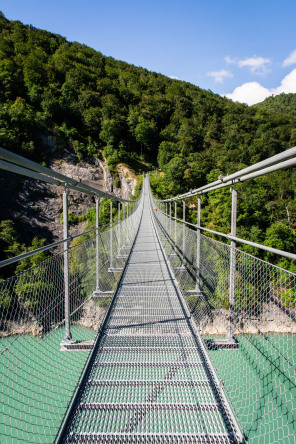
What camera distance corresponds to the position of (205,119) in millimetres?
51688

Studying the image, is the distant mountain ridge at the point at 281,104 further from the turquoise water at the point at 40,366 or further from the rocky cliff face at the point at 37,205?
the turquoise water at the point at 40,366

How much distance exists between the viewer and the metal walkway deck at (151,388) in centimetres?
119

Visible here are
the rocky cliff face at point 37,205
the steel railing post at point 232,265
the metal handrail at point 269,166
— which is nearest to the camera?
the metal handrail at point 269,166

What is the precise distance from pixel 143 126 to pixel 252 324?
4461 centimetres

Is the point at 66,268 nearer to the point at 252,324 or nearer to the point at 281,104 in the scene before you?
the point at 252,324

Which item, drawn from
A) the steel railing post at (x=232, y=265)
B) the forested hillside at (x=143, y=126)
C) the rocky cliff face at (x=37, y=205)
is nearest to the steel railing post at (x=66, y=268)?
the steel railing post at (x=232, y=265)

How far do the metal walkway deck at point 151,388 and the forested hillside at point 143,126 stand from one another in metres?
18.8

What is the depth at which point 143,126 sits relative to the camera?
42781 millimetres

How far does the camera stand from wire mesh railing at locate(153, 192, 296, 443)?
1213 millimetres

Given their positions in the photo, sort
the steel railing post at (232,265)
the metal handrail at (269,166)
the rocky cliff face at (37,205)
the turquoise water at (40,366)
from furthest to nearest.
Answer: the rocky cliff face at (37,205)
the steel railing post at (232,265)
the turquoise water at (40,366)
the metal handrail at (269,166)

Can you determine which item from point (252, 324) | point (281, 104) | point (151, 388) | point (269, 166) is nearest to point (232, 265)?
point (252, 324)

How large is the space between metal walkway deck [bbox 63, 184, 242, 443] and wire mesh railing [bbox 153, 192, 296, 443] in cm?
12

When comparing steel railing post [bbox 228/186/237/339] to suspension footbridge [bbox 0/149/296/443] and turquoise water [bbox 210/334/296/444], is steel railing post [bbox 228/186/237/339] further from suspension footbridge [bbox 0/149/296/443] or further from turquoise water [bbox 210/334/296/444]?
turquoise water [bbox 210/334/296/444]

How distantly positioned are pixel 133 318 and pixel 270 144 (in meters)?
45.9
